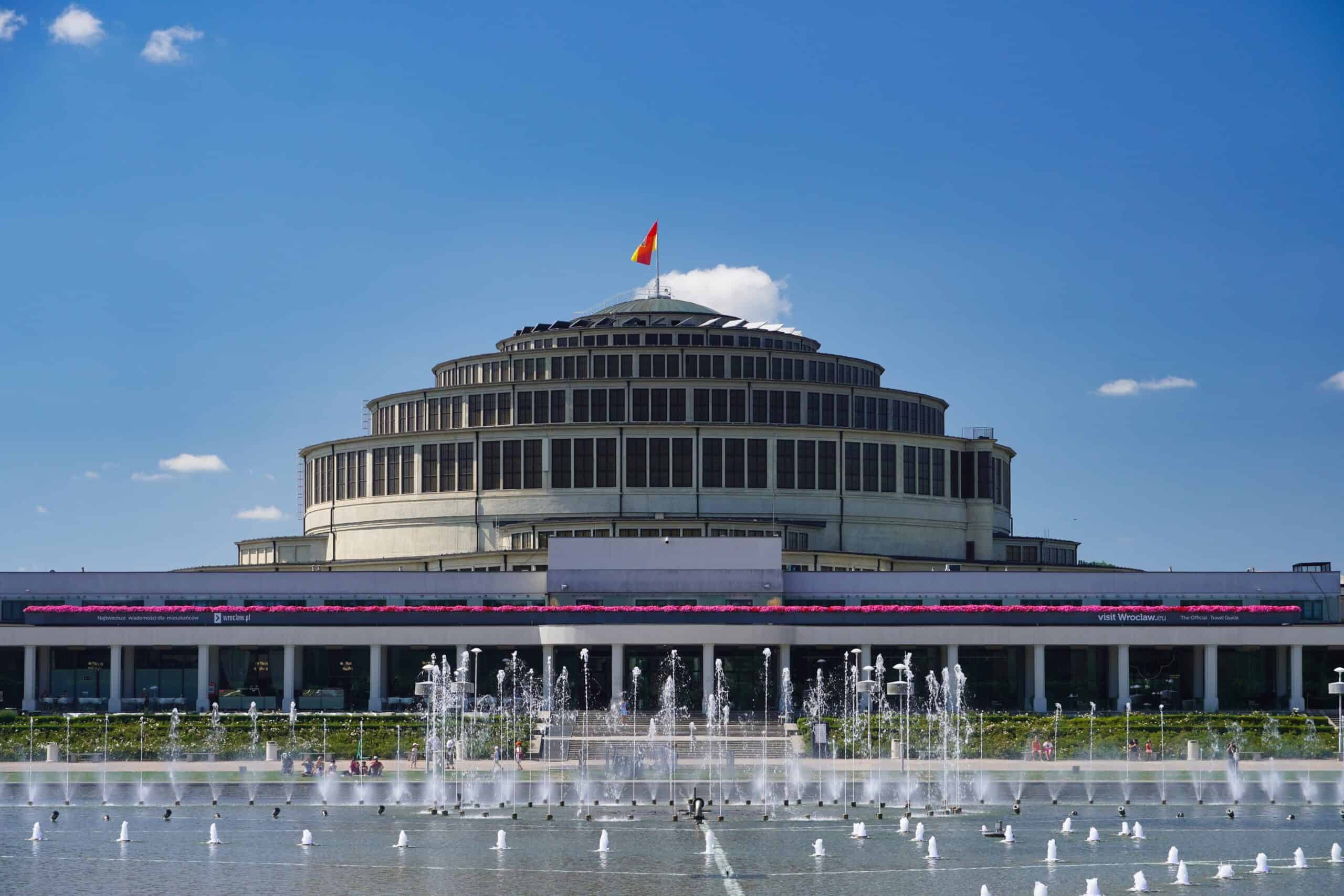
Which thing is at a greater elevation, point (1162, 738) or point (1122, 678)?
point (1122, 678)

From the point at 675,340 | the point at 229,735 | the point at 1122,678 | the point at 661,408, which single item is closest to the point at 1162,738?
the point at 1122,678

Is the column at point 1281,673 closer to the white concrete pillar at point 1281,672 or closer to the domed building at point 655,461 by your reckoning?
the white concrete pillar at point 1281,672

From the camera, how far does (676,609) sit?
319 feet

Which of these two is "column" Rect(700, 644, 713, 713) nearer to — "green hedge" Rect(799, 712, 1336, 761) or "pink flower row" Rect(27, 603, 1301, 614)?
"pink flower row" Rect(27, 603, 1301, 614)

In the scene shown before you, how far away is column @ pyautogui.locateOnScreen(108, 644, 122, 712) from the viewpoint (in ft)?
319

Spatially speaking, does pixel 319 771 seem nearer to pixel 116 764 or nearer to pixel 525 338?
pixel 116 764

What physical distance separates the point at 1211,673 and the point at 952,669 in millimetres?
13460

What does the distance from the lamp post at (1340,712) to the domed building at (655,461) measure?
89.4ft

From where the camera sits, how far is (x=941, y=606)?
103 metres

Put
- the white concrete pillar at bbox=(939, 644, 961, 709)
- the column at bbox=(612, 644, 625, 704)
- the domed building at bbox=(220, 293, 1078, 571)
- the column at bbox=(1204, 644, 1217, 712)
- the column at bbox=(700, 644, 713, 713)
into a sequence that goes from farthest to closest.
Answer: the domed building at bbox=(220, 293, 1078, 571) → the column at bbox=(1204, 644, 1217, 712) → the white concrete pillar at bbox=(939, 644, 961, 709) → the column at bbox=(700, 644, 713, 713) → the column at bbox=(612, 644, 625, 704)

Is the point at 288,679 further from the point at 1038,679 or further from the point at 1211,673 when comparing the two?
the point at 1211,673

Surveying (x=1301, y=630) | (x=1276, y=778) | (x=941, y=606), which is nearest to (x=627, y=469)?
(x=941, y=606)

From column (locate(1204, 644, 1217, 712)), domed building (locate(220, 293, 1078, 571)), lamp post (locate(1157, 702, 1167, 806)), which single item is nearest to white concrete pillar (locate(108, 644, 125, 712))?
domed building (locate(220, 293, 1078, 571))

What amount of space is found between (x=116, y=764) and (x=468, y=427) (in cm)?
4399
